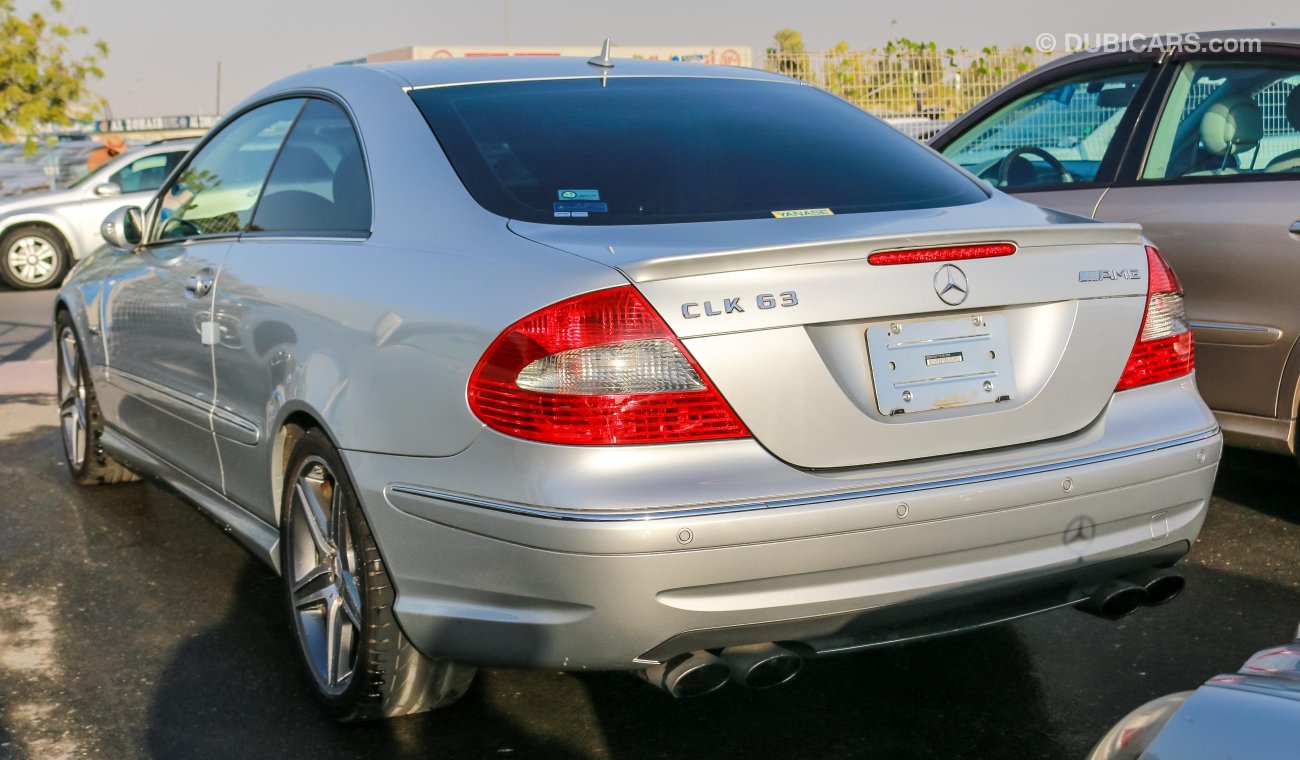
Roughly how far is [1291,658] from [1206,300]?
323cm

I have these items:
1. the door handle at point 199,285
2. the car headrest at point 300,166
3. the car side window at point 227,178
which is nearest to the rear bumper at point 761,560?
the car headrest at point 300,166

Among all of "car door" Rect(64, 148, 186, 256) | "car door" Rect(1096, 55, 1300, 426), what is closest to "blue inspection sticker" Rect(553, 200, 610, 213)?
"car door" Rect(1096, 55, 1300, 426)

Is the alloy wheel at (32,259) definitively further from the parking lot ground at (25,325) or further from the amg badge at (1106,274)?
the amg badge at (1106,274)

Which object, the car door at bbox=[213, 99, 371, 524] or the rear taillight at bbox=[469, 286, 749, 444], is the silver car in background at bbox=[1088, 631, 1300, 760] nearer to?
the rear taillight at bbox=[469, 286, 749, 444]

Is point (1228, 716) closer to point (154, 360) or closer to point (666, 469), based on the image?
point (666, 469)

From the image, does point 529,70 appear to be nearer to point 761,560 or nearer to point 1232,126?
point 761,560

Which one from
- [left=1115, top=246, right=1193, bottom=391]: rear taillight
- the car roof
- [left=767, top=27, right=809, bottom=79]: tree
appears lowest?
[left=1115, top=246, right=1193, bottom=391]: rear taillight

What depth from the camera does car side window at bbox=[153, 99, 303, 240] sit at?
4320 mm

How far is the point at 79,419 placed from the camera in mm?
5902

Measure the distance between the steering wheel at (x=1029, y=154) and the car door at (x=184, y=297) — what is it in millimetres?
2962

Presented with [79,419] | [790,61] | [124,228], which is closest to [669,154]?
[124,228]

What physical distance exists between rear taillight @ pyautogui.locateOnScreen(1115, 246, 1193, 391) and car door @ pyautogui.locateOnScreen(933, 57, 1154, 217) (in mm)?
2073

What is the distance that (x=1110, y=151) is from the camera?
5.42 metres

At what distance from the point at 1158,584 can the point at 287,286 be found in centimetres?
219
